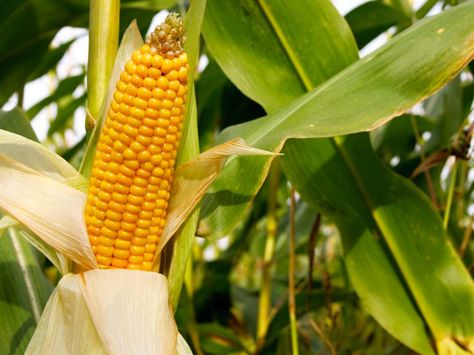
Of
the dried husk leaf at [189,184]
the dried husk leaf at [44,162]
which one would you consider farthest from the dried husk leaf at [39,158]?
the dried husk leaf at [189,184]

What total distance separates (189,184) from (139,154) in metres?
0.08

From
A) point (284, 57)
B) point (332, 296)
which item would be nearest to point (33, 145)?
point (284, 57)

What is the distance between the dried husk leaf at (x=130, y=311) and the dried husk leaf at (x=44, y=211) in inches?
1.3

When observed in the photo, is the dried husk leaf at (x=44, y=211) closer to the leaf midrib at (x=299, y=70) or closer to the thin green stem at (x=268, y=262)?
the leaf midrib at (x=299, y=70)

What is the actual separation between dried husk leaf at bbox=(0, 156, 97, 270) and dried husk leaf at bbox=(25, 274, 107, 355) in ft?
0.10

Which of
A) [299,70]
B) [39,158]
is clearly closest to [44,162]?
[39,158]

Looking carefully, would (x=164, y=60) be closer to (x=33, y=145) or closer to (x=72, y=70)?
(x=33, y=145)

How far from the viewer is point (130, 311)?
61 cm

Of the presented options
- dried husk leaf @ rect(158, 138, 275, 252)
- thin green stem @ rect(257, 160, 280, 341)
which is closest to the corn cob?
dried husk leaf @ rect(158, 138, 275, 252)

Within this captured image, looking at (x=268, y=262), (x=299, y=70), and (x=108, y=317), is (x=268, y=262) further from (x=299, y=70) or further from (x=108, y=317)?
(x=108, y=317)

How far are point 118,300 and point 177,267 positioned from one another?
0.10m

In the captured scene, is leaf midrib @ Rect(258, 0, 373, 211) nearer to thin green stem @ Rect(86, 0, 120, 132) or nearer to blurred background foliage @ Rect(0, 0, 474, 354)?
→ blurred background foliage @ Rect(0, 0, 474, 354)

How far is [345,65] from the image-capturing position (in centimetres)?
93

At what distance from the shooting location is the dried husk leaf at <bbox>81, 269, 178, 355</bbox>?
601 mm
